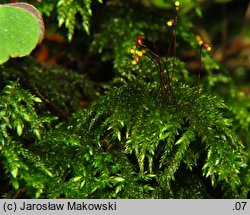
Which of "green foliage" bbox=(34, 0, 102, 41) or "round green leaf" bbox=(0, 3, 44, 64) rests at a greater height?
"green foliage" bbox=(34, 0, 102, 41)

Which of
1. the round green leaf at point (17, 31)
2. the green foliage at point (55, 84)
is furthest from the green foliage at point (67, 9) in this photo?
the round green leaf at point (17, 31)

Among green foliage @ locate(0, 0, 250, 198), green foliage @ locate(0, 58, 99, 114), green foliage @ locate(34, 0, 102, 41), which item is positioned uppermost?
green foliage @ locate(34, 0, 102, 41)

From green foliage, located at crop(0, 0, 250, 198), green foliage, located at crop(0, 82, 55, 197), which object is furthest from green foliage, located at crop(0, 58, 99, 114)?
green foliage, located at crop(0, 82, 55, 197)

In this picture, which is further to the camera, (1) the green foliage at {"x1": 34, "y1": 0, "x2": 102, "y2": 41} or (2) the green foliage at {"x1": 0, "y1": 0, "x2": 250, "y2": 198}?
(1) the green foliage at {"x1": 34, "y1": 0, "x2": 102, "y2": 41}

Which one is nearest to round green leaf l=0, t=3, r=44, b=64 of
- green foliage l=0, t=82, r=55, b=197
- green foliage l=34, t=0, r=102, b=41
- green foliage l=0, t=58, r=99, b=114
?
green foliage l=0, t=82, r=55, b=197

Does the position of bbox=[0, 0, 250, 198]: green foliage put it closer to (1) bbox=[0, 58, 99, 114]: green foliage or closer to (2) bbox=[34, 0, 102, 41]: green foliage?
(1) bbox=[0, 58, 99, 114]: green foliage

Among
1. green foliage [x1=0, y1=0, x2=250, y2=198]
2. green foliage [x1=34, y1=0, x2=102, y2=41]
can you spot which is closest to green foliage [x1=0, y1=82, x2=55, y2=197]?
green foliage [x1=0, y1=0, x2=250, y2=198]

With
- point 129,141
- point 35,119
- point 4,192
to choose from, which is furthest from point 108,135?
point 4,192

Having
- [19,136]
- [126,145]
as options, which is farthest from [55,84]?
[126,145]

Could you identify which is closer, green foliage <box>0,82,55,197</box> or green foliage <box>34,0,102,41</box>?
green foliage <box>0,82,55,197</box>
